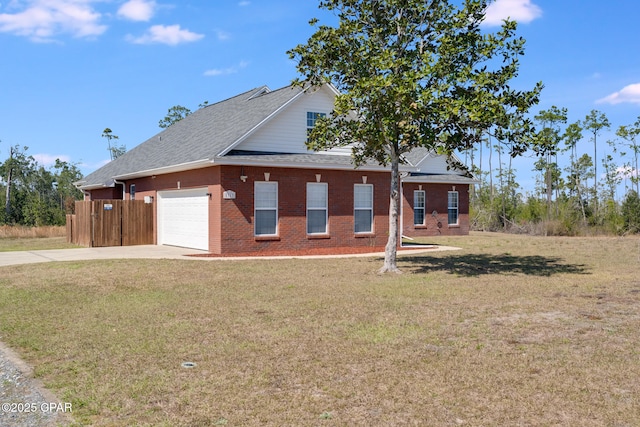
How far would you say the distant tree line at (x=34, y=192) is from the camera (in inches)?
1547

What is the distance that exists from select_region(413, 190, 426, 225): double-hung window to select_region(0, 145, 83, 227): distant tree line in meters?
22.6

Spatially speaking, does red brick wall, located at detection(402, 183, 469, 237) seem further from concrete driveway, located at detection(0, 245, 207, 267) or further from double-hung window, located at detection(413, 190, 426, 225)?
concrete driveway, located at detection(0, 245, 207, 267)

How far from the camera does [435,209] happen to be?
34312 millimetres

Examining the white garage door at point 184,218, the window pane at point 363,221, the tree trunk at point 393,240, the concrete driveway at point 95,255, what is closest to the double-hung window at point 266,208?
the white garage door at point 184,218

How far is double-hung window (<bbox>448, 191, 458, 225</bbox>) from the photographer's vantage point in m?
35.1

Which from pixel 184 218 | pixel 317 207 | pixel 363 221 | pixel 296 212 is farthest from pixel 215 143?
pixel 363 221

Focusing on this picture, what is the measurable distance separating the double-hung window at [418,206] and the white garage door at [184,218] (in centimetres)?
1529

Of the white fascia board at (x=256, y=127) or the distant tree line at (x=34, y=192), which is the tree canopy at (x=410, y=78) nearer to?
the white fascia board at (x=256, y=127)

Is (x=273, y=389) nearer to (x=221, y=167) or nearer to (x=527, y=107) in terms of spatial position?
(x=527, y=107)

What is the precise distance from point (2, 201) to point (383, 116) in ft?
146

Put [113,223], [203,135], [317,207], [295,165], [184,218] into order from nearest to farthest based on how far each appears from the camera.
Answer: [295,165] → [317,207] → [184,218] → [113,223] → [203,135]

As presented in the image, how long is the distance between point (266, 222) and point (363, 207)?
14.9 ft

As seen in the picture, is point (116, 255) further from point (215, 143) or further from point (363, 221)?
point (363, 221)

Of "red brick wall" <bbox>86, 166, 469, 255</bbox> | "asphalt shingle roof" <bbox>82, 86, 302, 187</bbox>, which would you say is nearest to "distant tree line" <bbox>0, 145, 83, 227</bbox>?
"asphalt shingle roof" <bbox>82, 86, 302, 187</bbox>
